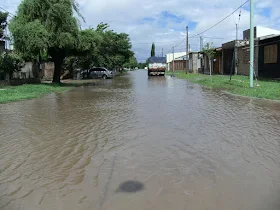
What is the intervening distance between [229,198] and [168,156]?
1865mm

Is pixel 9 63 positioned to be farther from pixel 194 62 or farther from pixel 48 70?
pixel 194 62

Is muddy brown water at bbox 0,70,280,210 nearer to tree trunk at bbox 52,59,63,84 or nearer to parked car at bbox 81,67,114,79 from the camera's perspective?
tree trunk at bbox 52,59,63,84

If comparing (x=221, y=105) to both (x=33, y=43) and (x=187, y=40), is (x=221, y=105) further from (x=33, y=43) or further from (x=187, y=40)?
(x=187, y=40)

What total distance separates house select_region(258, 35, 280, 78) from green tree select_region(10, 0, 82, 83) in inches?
613

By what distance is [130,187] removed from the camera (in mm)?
4410

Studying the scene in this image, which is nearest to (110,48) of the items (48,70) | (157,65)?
(157,65)

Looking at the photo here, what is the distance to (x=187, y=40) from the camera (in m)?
51.5

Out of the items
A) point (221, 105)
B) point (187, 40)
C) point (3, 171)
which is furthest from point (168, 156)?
point (187, 40)

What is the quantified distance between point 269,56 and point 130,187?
25419 mm

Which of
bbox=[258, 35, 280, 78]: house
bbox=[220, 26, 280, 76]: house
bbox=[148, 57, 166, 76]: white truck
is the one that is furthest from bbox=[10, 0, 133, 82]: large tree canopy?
bbox=[148, 57, 166, 76]: white truck

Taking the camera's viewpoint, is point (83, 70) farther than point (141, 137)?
Yes

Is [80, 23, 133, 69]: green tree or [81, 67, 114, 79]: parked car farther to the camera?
[80, 23, 133, 69]: green tree

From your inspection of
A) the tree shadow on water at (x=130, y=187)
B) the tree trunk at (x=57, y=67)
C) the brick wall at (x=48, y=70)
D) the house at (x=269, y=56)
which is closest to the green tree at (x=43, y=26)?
the tree trunk at (x=57, y=67)

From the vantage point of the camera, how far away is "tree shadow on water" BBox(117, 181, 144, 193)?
4.31m
